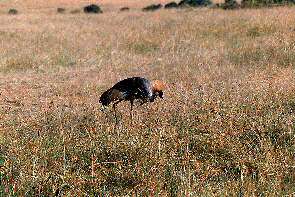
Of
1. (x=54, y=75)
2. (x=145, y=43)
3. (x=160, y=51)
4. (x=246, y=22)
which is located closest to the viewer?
(x=54, y=75)

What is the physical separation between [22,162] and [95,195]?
0.80 meters

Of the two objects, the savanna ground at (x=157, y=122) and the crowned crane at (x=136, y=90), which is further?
the crowned crane at (x=136, y=90)

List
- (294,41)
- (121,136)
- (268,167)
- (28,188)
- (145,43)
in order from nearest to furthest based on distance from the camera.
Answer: (28,188) < (268,167) < (121,136) < (294,41) < (145,43)

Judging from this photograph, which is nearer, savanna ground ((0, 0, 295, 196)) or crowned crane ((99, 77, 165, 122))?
savanna ground ((0, 0, 295, 196))

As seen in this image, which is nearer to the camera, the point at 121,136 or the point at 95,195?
the point at 95,195

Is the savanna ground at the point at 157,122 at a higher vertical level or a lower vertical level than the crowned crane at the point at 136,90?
lower

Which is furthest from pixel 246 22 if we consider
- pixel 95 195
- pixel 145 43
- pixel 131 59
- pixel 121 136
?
pixel 95 195

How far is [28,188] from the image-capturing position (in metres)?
3.91

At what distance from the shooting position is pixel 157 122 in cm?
571

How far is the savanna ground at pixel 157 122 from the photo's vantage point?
13.6 feet

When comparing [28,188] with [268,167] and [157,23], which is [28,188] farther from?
[157,23]

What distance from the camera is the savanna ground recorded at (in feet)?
13.6

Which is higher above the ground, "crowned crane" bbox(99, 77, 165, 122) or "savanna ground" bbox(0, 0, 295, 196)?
"crowned crane" bbox(99, 77, 165, 122)

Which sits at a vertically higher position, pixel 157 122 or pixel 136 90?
pixel 136 90
